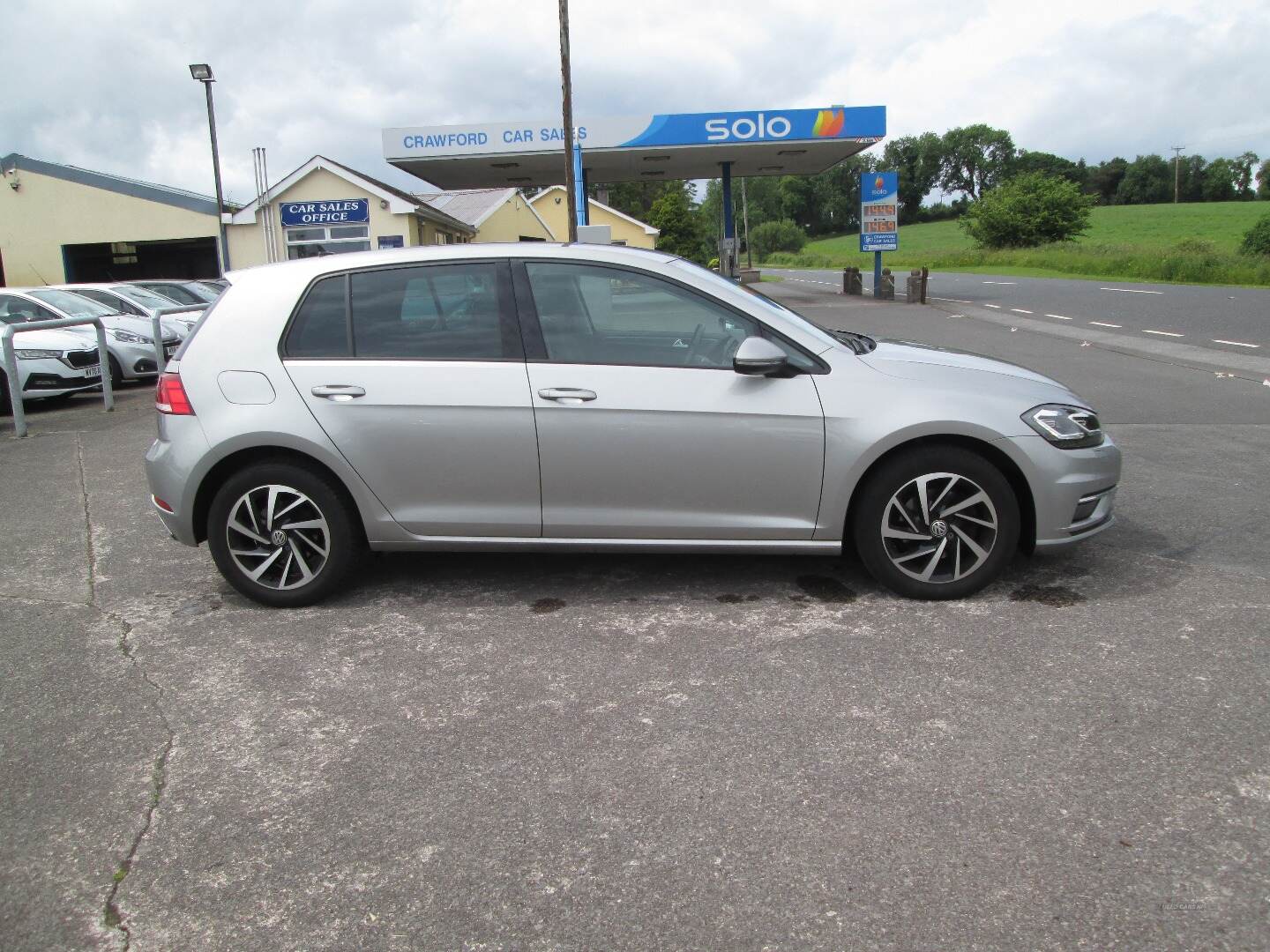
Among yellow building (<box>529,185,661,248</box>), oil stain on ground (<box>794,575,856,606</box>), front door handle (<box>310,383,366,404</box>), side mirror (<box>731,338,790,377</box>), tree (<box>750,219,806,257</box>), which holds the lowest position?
oil stain on ground (<box>794,575,856,606</box>)

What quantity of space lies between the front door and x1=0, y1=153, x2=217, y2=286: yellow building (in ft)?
95.4

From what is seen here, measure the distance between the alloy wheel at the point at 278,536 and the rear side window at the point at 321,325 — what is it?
0.65 meters

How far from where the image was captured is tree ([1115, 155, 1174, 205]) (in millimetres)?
109125

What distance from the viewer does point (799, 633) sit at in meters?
4.18

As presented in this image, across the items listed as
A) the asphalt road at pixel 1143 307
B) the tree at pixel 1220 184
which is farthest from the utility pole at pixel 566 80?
the tree at pixel 1220 184

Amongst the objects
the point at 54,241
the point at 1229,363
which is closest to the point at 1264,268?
the point at 1229,363

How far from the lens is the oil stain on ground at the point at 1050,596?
4.45m

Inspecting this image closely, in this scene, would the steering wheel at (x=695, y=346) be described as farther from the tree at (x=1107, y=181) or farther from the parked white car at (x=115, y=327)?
the tree at (x=1107, y=181)

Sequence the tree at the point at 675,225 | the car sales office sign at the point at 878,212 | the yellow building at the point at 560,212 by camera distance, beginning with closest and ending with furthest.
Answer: the car sales office sign at the point at 878,212, the yellow building at the point at 560,212, the tree at the point at 675,225

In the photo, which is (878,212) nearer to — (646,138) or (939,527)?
(646,138)

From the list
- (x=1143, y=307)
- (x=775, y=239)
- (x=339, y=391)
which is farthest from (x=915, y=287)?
(x=775, y=239)

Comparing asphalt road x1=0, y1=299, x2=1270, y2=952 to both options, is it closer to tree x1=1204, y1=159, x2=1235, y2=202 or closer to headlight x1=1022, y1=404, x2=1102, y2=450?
headlight x1=1022, y1=404, x2=1102, y2=450

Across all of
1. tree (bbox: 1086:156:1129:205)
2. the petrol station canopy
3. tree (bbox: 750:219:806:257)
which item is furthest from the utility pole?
tree (bbox: 1086:156:1129:205)

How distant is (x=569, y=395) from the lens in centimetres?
438
